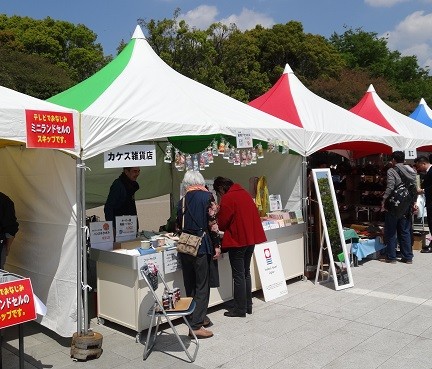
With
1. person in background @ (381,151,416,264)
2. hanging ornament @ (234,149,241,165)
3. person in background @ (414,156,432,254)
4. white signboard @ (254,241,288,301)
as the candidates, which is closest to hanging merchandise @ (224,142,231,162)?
hanging ornament @ (234,149,241,165)

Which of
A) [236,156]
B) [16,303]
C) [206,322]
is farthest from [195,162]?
[16,303]

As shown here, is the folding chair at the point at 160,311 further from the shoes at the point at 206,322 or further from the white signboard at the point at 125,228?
the white signboard at the point at 125,228

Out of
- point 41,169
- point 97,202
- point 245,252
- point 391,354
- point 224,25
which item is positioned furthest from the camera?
point 224,25

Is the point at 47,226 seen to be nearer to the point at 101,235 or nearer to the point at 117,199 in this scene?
the point at 101,235

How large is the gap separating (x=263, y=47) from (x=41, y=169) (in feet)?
86.0

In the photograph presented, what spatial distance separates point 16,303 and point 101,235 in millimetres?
1665

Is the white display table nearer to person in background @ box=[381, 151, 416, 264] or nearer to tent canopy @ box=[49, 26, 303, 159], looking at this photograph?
tent canopy @ box=[49, 26, 303, 159]

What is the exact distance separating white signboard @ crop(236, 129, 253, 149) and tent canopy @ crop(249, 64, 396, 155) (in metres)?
1.31

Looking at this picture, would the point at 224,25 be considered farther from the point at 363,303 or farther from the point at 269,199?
the point at 363,303

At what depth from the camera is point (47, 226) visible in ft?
14.9

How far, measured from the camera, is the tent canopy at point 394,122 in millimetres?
9446

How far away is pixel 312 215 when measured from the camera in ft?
21.5

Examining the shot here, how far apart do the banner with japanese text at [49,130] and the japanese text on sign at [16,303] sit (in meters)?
1.11

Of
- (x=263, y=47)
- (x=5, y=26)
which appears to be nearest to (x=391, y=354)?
(x=263, y=47)
